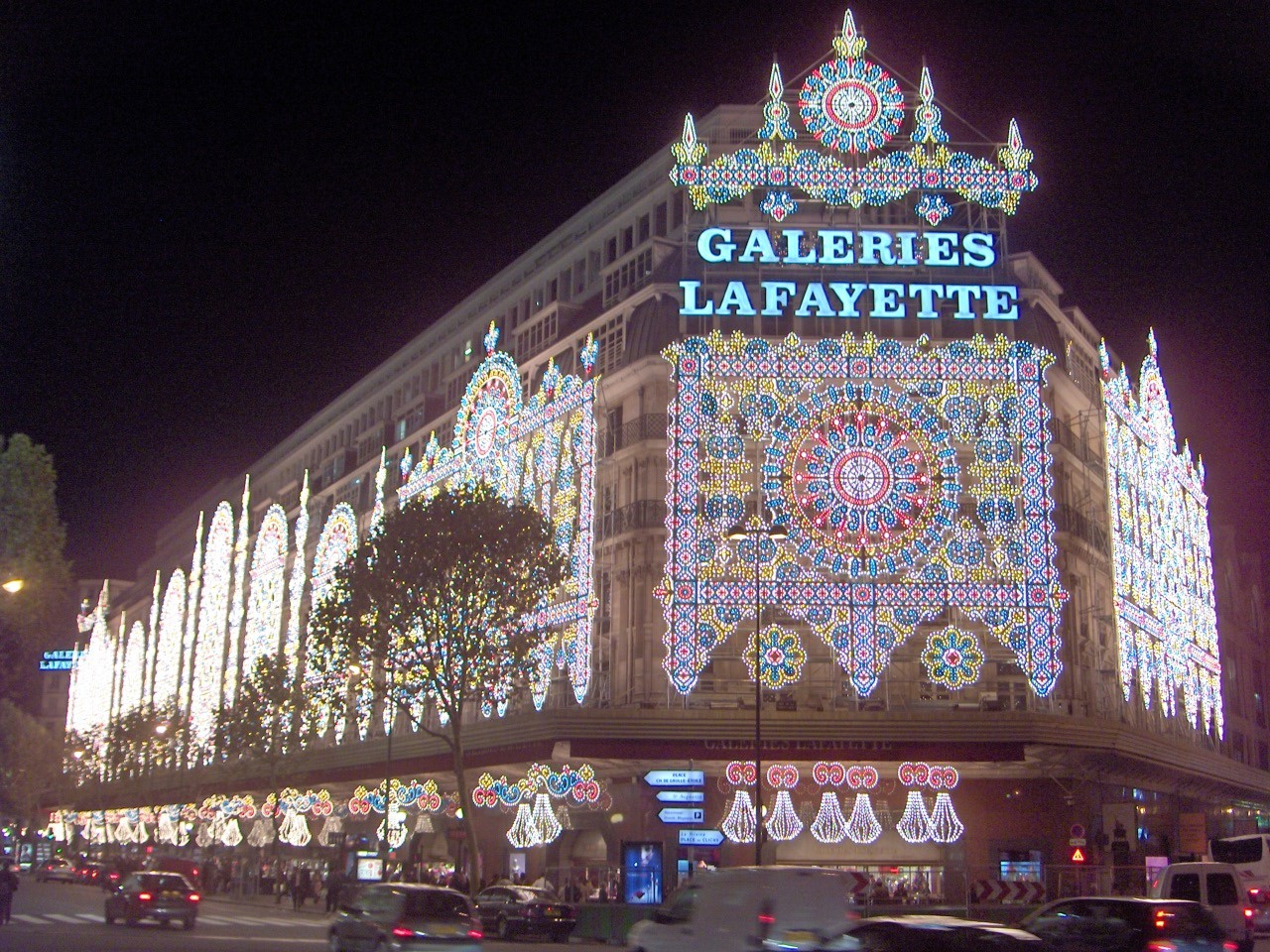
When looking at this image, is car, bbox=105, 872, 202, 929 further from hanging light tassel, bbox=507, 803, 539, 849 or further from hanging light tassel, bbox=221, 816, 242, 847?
hanging light tassel, bbox=221, 816, 242, 847

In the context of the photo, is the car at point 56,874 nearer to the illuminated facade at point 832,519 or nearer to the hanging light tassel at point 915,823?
the illuminated facade at point 832,519

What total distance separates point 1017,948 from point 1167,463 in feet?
176

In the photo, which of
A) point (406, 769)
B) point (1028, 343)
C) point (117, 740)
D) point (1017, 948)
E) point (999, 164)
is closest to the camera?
point (1017, 948)

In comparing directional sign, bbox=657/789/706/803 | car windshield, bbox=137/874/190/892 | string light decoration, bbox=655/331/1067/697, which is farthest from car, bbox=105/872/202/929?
string light decoration, bbox=655/331/1067/697

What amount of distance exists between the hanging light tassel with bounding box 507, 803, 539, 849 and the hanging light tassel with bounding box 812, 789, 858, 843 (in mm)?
11170

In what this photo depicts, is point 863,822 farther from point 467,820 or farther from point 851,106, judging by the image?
point 851,106

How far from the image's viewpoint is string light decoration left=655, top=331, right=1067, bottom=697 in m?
48.4

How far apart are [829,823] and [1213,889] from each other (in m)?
18.0

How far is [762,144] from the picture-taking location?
2140 inches

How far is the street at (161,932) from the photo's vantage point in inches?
1215

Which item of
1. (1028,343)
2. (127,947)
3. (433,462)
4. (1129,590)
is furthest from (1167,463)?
(127,947)

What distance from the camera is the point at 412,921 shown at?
81.3 ft

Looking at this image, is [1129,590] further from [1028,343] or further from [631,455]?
[631,455]

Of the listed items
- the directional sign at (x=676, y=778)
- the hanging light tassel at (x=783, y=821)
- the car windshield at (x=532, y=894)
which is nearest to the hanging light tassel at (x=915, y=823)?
the hanging light tassel at (x=783, y=821)
